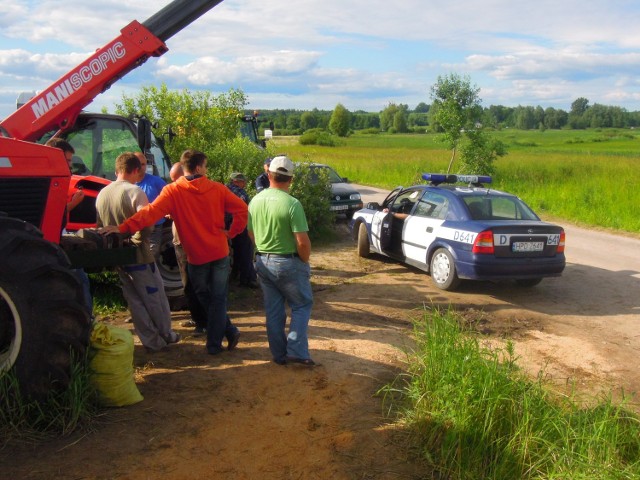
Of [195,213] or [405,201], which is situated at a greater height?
[195,213]

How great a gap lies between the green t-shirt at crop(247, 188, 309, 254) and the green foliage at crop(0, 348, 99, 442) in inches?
70.6

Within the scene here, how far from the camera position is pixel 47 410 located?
14.1 feet

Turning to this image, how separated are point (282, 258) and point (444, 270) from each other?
4247mm

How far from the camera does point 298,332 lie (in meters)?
5.60

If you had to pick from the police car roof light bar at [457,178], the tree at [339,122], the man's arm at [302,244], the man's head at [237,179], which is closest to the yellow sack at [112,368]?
the man's arm at [302,244]

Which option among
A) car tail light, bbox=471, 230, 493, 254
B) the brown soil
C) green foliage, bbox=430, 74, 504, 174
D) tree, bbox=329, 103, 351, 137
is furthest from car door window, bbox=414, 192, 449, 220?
tree, bbox=329, 103, 351, 137

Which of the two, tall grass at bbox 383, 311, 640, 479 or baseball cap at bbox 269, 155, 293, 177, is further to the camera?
baseball cap at bbox 269, 155, 293, 177

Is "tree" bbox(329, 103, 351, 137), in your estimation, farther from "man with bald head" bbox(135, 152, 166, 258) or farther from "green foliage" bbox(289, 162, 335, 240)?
"man with bald head" bbox(135, 152, 166, 258)

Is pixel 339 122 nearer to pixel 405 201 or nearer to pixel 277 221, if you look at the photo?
pixel 405 201

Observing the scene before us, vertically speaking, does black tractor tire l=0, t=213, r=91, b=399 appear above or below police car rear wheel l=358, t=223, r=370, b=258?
above

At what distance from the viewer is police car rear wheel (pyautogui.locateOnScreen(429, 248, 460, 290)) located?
8.94 meters

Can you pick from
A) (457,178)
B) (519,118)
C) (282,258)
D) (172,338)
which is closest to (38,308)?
(282,258)

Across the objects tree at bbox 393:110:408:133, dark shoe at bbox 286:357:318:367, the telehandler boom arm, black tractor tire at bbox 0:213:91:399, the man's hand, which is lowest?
dark shoe at bbox 286:357:318:367

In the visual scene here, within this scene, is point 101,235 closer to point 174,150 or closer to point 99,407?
point 99,407
